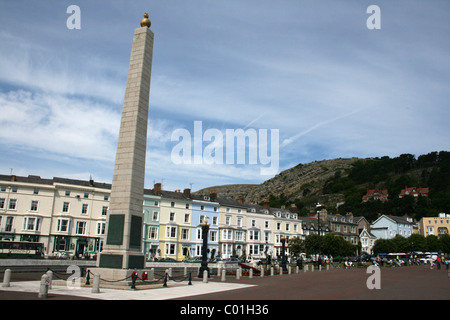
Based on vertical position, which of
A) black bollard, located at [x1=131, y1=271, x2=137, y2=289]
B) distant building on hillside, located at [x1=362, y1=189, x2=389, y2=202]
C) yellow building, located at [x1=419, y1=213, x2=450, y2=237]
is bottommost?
black bollard, located at [x1=131, y1=271, x2=137, y2=289]

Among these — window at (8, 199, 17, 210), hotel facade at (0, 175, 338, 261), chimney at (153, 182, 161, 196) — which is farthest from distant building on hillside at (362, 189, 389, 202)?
window at (8, 199, 17, 210)

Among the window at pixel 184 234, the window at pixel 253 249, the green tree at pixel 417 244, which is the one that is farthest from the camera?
the green tree at pixel 417 244

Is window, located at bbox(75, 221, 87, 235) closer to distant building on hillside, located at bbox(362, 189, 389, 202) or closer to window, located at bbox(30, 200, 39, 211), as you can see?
window, located at bbox(30, 200, 39, 211)

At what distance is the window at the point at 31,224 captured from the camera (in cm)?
5757

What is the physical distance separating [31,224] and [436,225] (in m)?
119

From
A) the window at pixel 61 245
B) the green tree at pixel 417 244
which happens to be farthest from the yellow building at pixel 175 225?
the green tree at pixel 417 244

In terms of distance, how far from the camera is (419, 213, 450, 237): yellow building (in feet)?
398

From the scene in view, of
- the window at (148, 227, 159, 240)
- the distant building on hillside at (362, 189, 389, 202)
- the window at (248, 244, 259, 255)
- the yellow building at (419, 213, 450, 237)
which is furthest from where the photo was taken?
the distant building on hillside at (362, 189, 389, 202)

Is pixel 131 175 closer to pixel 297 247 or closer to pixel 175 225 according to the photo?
pixel 175 225

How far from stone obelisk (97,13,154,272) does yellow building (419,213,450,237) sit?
398ft

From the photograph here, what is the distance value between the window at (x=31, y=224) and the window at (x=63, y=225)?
287cm

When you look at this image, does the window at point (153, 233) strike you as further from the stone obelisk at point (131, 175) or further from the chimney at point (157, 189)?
the stone obelisk at point (131, 175)
